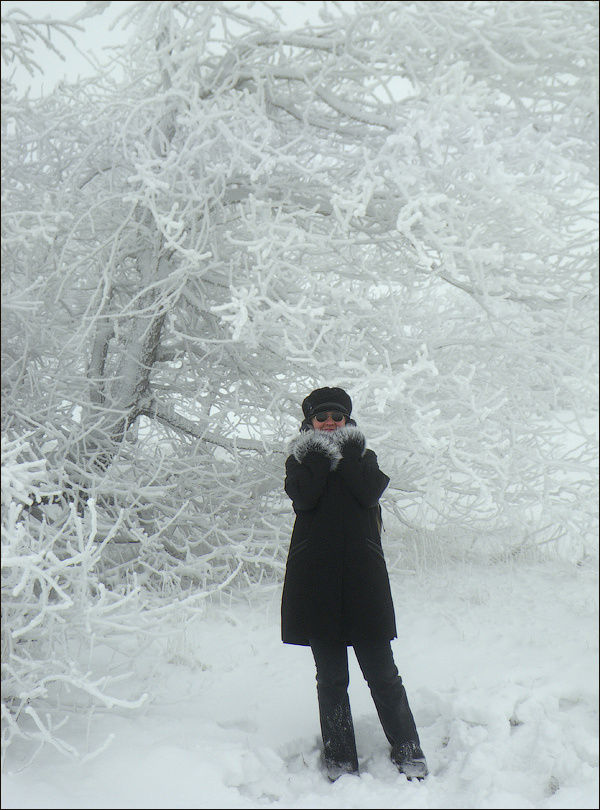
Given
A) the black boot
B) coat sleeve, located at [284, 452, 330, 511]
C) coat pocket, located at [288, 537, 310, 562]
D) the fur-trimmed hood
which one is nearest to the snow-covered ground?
the black boot

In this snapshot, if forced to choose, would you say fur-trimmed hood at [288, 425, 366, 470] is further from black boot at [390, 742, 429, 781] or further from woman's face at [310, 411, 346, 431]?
black boot at [390, 742, 429, 781]

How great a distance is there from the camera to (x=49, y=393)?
4.50 meters

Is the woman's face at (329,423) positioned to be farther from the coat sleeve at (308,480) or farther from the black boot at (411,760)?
the black boot at (411,760)

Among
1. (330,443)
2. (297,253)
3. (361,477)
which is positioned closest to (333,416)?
(330,443)

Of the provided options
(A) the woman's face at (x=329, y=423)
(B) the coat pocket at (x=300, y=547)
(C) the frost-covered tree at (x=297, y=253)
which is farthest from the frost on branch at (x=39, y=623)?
(A) the woman's face at (x=329, y=423)

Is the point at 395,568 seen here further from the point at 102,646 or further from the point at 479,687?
the point at 102,646

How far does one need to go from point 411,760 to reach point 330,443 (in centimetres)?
140

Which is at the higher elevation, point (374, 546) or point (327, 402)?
point (327, 402)

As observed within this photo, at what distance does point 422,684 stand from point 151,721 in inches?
56.6

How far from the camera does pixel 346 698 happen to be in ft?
10.7

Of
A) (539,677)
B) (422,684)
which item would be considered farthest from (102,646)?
(539,677)

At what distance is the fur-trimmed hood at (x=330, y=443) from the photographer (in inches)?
129

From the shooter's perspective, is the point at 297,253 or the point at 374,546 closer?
the point at 374,546

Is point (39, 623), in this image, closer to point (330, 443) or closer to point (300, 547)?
point (300, 547)
